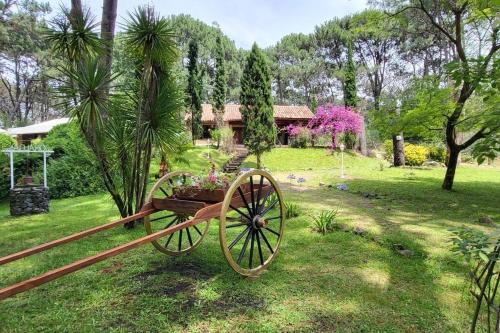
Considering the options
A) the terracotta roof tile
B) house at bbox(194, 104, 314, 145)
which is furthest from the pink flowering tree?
the terracotta roof tile

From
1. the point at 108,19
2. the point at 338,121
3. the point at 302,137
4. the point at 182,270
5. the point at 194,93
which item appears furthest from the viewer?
the point at 302,137

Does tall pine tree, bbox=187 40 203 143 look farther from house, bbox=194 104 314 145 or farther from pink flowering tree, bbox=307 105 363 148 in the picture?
pink flowering tree, bbox=307 105 363 148

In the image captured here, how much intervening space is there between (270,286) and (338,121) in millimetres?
21143

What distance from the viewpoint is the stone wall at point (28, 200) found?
27.5 ft

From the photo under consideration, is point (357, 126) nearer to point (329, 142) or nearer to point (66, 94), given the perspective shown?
point (329, 142)

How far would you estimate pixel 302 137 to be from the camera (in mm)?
25250

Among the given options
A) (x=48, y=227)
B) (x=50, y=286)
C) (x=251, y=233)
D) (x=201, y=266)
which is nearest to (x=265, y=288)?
(x=251, y=233)

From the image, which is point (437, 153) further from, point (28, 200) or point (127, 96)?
point (28, 200)

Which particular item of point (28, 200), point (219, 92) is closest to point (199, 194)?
point (28, 200)

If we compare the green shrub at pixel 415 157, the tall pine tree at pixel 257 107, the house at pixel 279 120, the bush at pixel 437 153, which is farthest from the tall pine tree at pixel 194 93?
the bush at pixel 437 153

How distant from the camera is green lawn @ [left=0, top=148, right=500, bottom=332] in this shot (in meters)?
2.96

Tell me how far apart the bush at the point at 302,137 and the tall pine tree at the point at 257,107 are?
6022 mm

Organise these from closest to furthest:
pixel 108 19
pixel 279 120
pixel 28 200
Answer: pixel 108 19, pixel 28 200, pixel 279 120

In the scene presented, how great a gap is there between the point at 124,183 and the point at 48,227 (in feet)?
7.81
